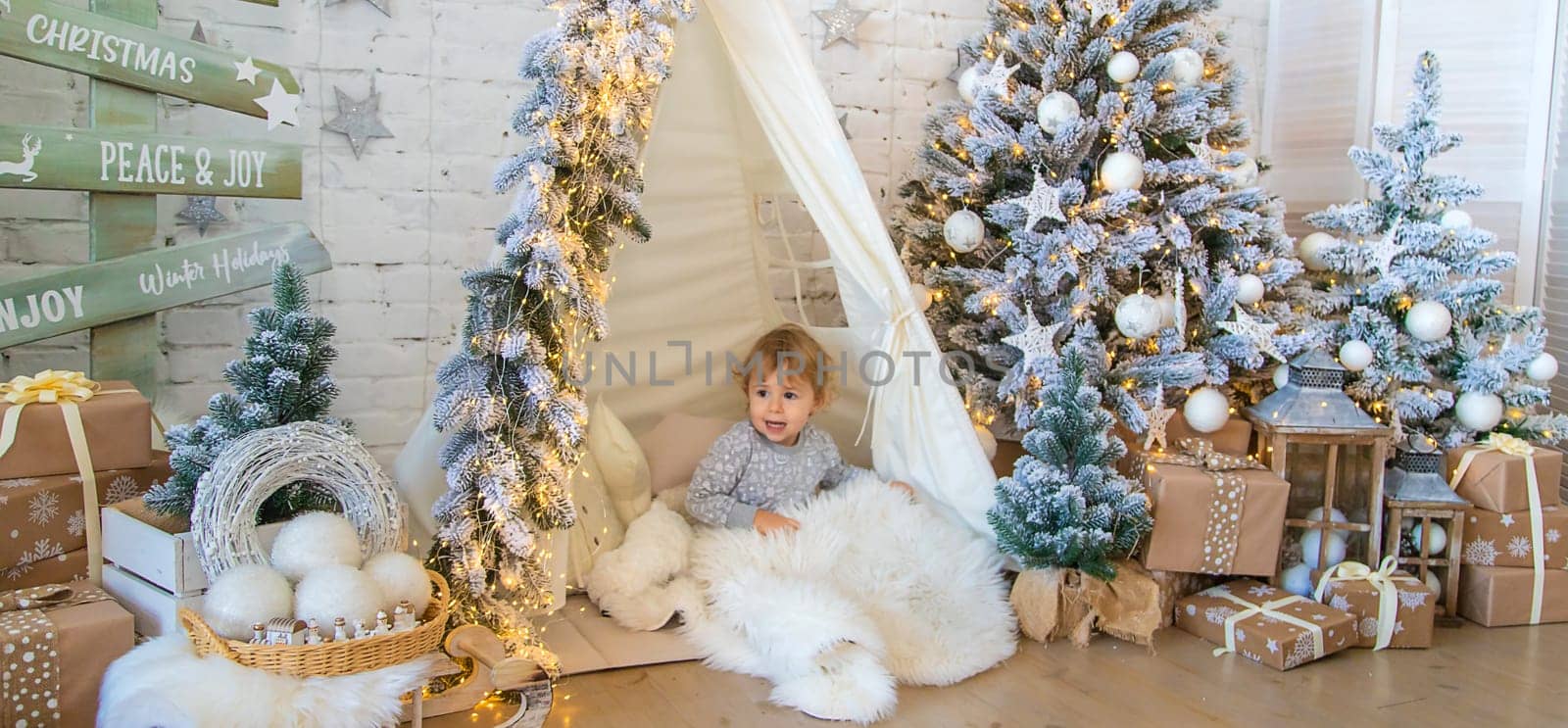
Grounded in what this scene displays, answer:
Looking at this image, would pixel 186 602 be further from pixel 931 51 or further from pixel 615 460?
pixel 931 51

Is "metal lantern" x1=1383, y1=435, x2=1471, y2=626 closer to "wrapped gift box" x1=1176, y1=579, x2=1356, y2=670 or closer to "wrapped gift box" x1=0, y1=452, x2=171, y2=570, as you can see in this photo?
"wrapped gift box" x1=1176, y1=579, x2=1356, y2=670

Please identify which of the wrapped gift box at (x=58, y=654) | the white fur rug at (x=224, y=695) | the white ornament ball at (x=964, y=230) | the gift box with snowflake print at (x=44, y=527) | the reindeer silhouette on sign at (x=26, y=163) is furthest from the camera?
the white ornament ball at (x=964, y=230)

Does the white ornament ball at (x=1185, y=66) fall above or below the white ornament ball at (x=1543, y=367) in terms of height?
above

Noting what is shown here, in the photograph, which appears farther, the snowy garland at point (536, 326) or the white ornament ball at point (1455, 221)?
the white ornament ball at point (1455, 221)

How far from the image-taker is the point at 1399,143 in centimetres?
303

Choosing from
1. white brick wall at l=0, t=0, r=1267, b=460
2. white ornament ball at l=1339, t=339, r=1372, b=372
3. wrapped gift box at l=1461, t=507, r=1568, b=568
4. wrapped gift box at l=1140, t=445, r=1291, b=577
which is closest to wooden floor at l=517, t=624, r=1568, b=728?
wrapped gift box at l=1140, t=445, r=1291, b=577

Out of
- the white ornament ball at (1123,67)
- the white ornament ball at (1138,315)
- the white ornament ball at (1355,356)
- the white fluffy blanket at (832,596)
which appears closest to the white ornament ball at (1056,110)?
the white ornament ball at (1123,67)

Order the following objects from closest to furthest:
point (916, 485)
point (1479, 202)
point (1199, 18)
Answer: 1. point (916, 485)
2. point (1199, 18)
3. point (1479, 202)

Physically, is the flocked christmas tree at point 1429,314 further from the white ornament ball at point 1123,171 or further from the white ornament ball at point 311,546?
the white ornament ball at point 311,546

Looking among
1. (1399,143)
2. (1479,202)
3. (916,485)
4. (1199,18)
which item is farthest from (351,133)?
(1479,202)

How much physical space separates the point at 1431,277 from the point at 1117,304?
815 mm

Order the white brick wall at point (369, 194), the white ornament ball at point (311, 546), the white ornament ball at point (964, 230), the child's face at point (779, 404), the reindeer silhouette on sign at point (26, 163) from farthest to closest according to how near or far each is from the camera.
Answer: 1. the white ornament ball at point (964, 230)
2. the child's face at point (779, 404)
3. the white brick wall at point (369, 194)
4. the reindeer silhouette on sign at point (26, 163)
5. the white ornament ball at point (311, 546)

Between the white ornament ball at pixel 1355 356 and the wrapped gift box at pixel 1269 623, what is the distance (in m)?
0.63

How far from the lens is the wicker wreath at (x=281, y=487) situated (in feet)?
6.50
